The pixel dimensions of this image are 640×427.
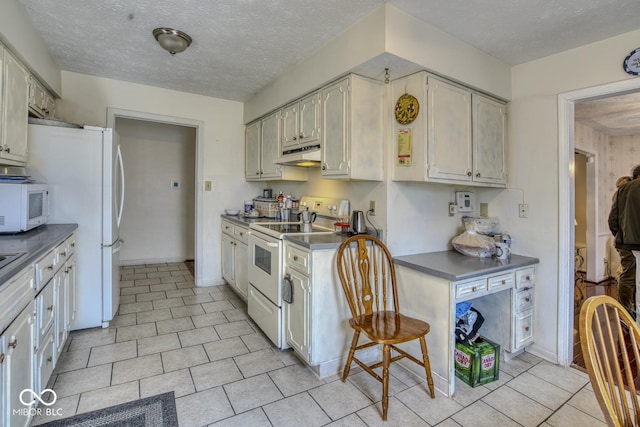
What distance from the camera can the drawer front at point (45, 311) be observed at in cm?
176

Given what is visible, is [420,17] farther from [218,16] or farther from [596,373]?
[596,373]

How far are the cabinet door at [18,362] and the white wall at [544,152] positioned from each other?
325 cm

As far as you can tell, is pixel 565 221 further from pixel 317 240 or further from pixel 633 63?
pixel 317 240

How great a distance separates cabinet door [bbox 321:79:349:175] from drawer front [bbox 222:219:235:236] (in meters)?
1.70

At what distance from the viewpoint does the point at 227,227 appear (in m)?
4.02

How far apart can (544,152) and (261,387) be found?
2728 mm

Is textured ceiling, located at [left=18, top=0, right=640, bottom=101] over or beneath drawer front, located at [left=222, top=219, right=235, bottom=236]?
over

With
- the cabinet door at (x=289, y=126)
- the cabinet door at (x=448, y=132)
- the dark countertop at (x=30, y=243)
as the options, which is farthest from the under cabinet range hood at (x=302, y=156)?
the dark countertop at (x=30, y=243)

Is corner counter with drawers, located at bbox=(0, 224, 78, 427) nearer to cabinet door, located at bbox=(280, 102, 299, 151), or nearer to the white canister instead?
cabinet door, located at bbox=(280, 102, 299, 151)

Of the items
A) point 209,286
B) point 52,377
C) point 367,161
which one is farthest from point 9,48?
point 209,286

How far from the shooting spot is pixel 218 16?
2.24 metres

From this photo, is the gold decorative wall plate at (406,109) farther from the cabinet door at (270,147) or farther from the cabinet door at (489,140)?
the cabinet door at (270,147)

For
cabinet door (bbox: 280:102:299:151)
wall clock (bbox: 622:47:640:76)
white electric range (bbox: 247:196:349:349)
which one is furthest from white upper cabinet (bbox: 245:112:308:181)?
wall clock (bbox: 622:47:640:76)

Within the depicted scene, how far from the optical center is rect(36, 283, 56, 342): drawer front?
69.2 inches
